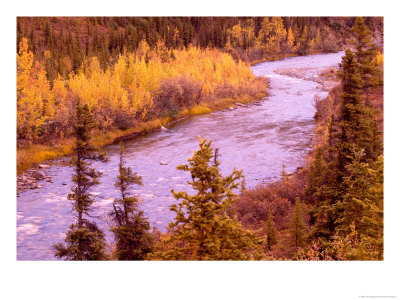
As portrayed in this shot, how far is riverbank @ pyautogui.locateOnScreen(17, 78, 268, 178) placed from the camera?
1043cm

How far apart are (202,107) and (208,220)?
1164 centimetres

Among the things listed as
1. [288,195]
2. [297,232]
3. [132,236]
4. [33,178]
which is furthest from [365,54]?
[33,178]

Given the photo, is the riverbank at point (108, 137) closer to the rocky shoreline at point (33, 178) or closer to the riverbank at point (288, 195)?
the rocky shoreline at point (33, 178)

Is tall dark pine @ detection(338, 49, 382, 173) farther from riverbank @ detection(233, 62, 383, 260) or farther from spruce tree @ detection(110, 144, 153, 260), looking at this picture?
spruce tree @ detection(110, 144, 153, 260)

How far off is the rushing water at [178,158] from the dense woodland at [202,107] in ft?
1.89

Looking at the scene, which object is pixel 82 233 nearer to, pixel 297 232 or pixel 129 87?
pixel 297 232

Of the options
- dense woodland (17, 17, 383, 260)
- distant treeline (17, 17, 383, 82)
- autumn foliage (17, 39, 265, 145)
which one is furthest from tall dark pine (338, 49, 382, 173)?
autumn foliage (17, 39, 265, 145)

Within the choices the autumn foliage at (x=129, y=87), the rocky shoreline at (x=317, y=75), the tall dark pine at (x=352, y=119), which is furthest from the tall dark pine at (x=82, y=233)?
the rocky shoreline at (x=317, y=75)

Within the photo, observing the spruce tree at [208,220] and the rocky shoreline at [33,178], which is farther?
the rocky shoreline at [33,178]

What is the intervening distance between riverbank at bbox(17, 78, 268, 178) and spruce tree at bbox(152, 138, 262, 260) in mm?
4474

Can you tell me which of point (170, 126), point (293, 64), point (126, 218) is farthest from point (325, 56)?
point (126, 218)

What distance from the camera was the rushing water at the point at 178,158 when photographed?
10.0 metres

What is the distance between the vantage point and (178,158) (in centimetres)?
1279

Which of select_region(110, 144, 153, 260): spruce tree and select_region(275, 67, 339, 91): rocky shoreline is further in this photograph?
select_region(275, 67, 339, 91): rocky shoreline
